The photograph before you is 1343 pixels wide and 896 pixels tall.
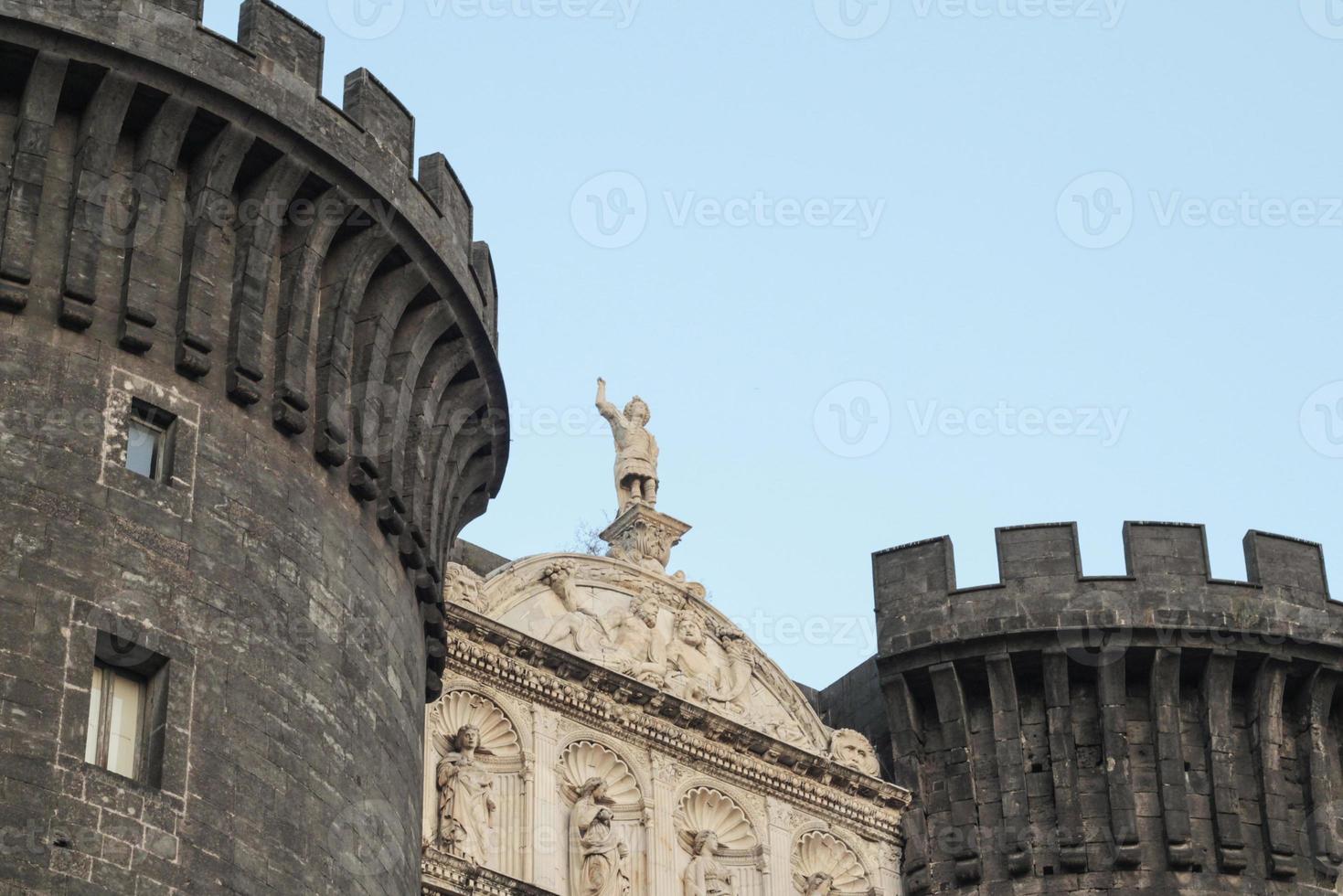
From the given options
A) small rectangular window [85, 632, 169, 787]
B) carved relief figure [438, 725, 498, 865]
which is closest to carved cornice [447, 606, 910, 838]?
carved relief figure [438, 725, 498, 865]

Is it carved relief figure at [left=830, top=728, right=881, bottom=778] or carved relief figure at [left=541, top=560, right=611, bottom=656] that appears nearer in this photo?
carved relief figure at [left=541, top=560, right=611, bottom=656]

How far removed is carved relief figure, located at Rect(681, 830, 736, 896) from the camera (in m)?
32.1

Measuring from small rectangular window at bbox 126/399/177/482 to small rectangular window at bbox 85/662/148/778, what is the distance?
1.77 metres

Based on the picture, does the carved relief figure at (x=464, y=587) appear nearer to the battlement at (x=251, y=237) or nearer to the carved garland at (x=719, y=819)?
the battlement at (x=251, y=237)

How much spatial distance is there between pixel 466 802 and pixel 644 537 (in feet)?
16.6

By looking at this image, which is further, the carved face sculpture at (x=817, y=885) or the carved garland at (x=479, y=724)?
the carved face sculpture at (x=817, y=885)

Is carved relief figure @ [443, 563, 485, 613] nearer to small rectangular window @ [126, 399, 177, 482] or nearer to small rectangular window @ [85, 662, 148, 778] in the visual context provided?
small rectangular window @ [126, 399, 177, 482]

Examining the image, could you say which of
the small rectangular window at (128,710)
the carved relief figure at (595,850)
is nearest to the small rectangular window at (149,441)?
the small rectangular window at (128,710)

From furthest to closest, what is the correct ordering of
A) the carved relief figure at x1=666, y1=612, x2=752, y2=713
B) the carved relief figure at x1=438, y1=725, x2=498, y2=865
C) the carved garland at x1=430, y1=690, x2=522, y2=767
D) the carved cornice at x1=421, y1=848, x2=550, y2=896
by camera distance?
the carved relief figure at x1=666, y1=612, x2=752, y2=713, the carved garland at x1=430, y1=690, x2=522, y2=767, the carved relief figure at x1=438, y1=725, x2=498, y2=865, the carved cornice at x1=421, y1=848, x2=550, y2=896

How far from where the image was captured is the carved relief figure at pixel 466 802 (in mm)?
29750

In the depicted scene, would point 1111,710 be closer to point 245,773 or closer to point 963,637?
point 963,637

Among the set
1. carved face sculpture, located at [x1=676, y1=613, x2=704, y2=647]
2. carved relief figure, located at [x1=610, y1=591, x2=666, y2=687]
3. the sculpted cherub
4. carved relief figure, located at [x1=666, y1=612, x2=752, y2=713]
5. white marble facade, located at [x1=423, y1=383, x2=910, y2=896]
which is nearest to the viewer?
white marble facade, located at [x1=423, y1=383, x2=910, y2=896]

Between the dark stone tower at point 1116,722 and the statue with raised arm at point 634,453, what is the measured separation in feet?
10.9

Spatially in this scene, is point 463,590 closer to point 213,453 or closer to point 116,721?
point 213,453
